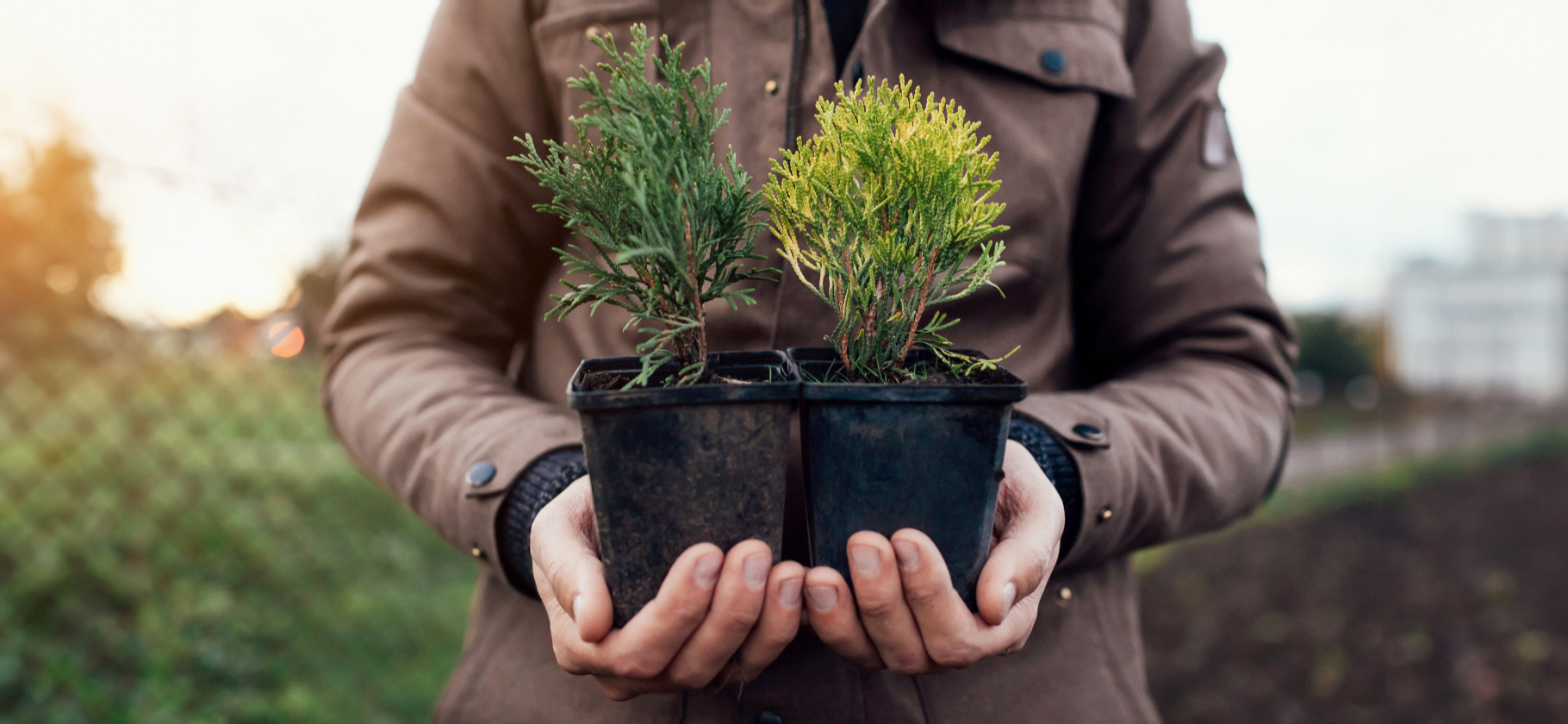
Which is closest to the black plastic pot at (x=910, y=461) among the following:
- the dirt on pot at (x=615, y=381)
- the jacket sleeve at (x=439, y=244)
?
the dirt on pot at (x=615, y=381)

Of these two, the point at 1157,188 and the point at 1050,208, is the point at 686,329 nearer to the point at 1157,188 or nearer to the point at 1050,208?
the point at 1050,208

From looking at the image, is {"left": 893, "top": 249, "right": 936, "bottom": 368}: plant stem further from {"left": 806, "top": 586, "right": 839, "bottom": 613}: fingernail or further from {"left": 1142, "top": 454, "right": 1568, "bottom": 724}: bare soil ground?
{"left": 1142, "top": 454, "right": 1568, "bottom": 724}: bare soil ground

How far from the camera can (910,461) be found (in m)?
1.09

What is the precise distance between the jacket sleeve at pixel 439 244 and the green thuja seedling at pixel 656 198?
60 centimetres

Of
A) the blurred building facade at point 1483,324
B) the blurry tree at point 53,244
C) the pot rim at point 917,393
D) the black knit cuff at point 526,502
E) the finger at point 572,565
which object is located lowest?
the blurred building facade at point 1483,324

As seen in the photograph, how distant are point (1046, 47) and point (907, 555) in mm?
1070

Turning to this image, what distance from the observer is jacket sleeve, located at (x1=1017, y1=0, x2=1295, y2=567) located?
1648mm

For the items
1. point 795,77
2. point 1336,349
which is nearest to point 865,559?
point 795,77

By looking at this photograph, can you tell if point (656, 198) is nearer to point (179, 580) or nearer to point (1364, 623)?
point (179, 580)

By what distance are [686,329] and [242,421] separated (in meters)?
6.69

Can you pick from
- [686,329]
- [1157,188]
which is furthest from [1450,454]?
[686,329]

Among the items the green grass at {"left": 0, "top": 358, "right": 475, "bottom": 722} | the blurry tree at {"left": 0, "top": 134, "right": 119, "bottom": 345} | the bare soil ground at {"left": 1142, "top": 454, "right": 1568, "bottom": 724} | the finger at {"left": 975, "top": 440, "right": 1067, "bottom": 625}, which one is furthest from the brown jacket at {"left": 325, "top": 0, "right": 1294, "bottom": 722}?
the blurry tree at {"left": 0, "top": 134, "right": 119, "bottom": 345}

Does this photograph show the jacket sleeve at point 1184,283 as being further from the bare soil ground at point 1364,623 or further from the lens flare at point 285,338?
the lens flare at point 285,338

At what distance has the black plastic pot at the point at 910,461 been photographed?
3.46ft
